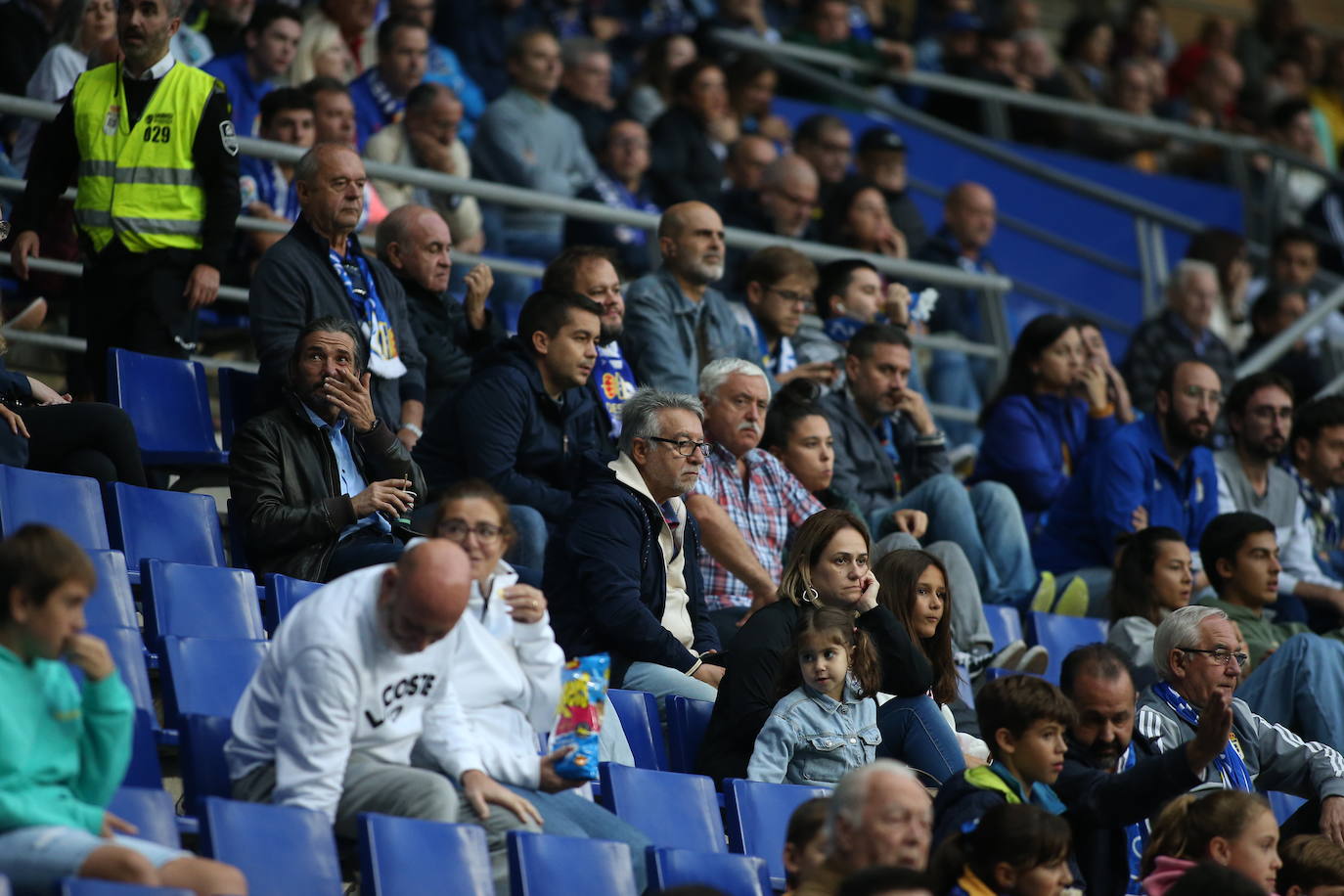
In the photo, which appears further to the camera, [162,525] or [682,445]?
[682,445]

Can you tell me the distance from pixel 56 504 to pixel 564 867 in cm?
173

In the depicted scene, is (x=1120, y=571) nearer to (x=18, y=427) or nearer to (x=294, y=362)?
(x=294, y=362)

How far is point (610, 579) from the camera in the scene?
5121mm

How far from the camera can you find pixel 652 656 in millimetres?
5176

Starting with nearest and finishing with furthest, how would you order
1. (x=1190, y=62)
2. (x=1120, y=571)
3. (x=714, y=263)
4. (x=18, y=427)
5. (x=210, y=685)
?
(x=210, y=685)
(x=18, y=427)
(x=1120, y=571)
(x=714, y=263)
(x=1190, y=62)

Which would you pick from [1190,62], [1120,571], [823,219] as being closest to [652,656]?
[1120,571]

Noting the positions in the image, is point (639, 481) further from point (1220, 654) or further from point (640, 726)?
point (1220, 654)

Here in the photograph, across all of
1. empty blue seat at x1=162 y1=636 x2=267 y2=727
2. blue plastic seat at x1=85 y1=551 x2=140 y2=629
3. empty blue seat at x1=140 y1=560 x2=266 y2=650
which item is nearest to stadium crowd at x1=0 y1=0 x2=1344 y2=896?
empty blue seat at x1=162 y1=636 x2=267 y2=727

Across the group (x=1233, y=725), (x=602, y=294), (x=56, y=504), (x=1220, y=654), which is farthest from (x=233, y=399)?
(x=1233, y=725)

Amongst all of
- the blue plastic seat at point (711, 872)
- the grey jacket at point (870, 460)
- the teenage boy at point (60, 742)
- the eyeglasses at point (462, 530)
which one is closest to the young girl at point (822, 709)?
the blue plastic seat at point (711, 872)

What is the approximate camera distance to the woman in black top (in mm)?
4867

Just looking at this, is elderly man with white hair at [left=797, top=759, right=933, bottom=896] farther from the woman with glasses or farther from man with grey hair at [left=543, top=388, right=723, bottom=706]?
man with grey hair at [left=543, top=388, right=723, bottom=706]

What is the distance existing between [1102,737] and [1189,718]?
0.50 meters

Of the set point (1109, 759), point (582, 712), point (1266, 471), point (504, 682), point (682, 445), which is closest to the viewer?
point (582, 712)
